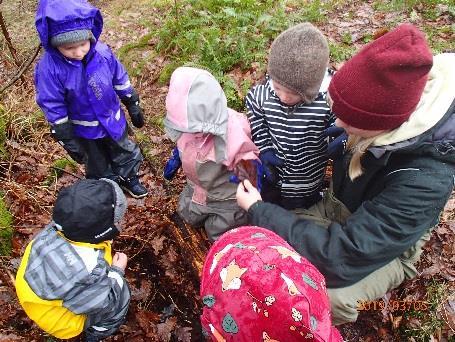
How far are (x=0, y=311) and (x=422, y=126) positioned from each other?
3868 mm

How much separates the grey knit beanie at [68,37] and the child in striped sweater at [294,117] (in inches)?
65.9

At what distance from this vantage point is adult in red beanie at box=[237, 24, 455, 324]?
7.25 feet

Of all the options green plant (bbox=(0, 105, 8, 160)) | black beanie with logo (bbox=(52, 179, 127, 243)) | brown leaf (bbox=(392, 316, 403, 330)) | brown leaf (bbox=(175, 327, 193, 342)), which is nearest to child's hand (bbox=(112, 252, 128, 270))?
black beanie with logo (bbox=(52, 179, 127, 243))

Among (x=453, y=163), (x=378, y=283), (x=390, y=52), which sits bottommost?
(x=378, y=283)

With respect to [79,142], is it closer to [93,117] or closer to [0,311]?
[93,117]

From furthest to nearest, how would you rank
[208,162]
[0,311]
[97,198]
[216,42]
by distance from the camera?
1. [216,42]
2. [0,311]
3. [208,162]
4. [97,198]

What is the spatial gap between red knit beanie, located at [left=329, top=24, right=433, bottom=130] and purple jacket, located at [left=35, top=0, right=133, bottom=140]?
99.6 inches

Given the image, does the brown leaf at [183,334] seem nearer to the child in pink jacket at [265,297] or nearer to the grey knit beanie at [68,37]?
the child in pink jacket at [265,297]

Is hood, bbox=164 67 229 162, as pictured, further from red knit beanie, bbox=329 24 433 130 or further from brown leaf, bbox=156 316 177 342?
brown leaf, bbox=156 316 177 342

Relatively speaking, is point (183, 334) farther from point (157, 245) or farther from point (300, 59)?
point (300, 59)

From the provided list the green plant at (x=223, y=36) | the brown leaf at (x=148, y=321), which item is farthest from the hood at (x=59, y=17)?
the brown leaf at (x=148, y=321)

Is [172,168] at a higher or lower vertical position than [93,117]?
lower

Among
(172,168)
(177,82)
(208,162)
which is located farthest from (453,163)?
(172,168)

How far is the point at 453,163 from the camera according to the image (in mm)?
2416
